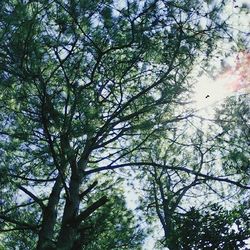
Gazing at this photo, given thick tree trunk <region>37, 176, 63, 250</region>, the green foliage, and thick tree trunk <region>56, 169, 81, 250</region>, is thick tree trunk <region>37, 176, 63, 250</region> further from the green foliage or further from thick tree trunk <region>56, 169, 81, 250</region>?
the green foliage

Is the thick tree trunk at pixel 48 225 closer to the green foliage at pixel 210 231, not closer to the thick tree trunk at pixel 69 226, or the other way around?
the thick tree trunk at pixel 69 226

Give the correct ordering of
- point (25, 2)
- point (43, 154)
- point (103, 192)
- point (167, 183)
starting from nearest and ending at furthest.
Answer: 1. point (25, 2)
2. point (43, 154)
3. point (103, 192)
4. point (167, 183)

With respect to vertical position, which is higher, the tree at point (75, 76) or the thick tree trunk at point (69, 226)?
the tree at point (75, 76)

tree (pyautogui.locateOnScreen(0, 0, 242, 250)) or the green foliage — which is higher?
tree (pyautogui.locateOnScreen(0, 0, 242, 250))

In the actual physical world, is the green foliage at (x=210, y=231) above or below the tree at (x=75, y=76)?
below

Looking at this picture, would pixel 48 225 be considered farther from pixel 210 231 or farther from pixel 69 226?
pixel 210 231

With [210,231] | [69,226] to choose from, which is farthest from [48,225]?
[210,231]

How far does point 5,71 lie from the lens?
5289 mm

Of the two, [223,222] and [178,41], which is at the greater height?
[178,41]

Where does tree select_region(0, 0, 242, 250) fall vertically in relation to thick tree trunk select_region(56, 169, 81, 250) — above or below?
above

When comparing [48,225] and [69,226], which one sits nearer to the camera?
[69,226]

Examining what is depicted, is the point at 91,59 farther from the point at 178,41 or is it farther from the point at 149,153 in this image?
the point at 149,153

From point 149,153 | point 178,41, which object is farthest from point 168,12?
point 149,153

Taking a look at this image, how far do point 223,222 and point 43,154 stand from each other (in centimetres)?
279
